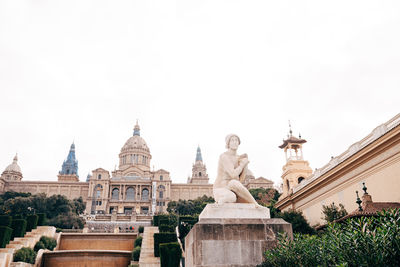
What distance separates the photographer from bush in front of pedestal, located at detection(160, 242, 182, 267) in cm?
1319

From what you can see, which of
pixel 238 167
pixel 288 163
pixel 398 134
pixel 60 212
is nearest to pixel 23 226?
pixel 238 167

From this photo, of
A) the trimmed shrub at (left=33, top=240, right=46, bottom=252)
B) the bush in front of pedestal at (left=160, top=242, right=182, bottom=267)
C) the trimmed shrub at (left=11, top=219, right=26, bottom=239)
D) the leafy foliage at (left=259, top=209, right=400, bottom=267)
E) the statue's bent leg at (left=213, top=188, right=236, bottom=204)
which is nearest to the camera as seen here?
the leafy foliage at (left=259, top=209, right=400, bottom=267)

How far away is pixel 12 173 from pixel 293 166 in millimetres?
91394

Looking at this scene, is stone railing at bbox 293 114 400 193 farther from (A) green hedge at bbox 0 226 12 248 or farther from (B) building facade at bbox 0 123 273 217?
(B) building facade at bbox 0 123 273 217

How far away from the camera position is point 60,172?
132375mm

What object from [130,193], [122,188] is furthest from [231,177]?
[130,193]

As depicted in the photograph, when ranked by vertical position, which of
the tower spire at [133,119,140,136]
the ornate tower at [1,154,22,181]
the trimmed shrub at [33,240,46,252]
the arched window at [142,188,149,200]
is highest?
the tower spire at [133,119,140,136]

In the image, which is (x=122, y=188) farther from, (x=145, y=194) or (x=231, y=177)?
(x=231, y=177)

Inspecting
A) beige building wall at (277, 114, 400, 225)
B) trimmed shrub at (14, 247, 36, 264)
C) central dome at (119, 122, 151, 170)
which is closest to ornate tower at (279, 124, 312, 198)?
beige building wall at (277, 114, 400, 225)

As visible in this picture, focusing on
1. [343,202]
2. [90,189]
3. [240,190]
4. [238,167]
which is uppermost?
[90,189]

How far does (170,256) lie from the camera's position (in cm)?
1324

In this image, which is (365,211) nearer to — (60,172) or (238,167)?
(238,167)

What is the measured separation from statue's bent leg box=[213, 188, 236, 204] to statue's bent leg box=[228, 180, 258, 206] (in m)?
0.12

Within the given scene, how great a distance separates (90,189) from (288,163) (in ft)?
227
